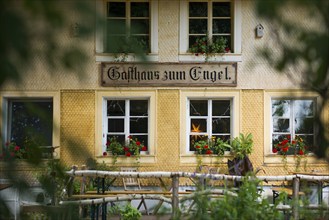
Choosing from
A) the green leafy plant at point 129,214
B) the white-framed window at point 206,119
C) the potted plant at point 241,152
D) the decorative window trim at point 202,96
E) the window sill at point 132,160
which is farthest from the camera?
the white-framed window at point 206,119

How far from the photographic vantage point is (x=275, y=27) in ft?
4.75

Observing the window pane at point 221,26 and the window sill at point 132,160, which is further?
the window pane at point 221,26

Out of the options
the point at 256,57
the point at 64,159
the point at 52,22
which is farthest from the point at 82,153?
the point at 256,57

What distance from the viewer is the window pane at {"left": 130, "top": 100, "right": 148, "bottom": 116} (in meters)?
12.4

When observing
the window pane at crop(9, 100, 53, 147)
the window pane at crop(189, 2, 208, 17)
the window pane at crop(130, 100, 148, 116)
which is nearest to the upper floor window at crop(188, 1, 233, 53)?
the window pane at crop(189, 2, 208, 17)

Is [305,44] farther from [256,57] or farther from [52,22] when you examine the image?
[52,22]

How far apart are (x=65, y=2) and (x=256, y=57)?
67 cm

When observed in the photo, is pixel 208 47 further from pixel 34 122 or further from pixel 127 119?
pixel 34 122

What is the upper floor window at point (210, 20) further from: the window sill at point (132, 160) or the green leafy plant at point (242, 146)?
the window sill at point (132, 160)

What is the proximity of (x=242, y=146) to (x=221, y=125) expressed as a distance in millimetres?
693

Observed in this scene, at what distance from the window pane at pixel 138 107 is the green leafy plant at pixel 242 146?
1.97m

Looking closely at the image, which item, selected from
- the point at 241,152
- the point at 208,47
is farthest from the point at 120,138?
the point at 208,47

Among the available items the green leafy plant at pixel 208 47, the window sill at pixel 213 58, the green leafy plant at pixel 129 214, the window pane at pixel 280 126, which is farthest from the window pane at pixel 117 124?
the green leafy plant at pixel 129 214

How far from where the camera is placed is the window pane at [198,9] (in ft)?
40.9
